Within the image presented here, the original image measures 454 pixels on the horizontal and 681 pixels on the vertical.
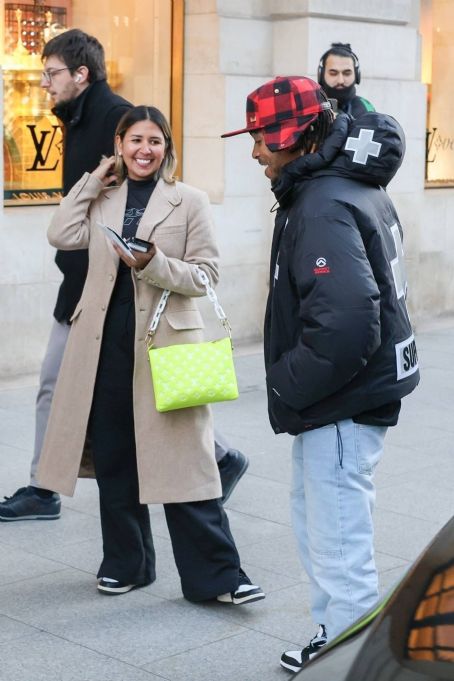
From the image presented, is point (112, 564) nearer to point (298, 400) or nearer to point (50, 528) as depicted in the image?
point (50, 528)

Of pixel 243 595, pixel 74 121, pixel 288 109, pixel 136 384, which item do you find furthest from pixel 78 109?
pixel 243 595

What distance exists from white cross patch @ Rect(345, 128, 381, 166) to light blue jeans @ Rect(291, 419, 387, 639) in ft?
2.63

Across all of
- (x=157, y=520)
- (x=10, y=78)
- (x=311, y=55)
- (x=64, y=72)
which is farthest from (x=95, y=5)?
(x=157, y=520)

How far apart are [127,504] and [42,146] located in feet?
18.0

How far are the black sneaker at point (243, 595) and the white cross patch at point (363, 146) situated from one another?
1824 mm

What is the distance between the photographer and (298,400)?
13.3ft

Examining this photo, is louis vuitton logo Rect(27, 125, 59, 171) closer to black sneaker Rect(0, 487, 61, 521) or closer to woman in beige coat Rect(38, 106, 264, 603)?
black sneaker Rect(0, 487, 61, 521)

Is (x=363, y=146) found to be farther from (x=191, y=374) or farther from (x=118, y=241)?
(x=191, y=374)

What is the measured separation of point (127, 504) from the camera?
5.14 metres

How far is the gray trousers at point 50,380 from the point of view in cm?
608

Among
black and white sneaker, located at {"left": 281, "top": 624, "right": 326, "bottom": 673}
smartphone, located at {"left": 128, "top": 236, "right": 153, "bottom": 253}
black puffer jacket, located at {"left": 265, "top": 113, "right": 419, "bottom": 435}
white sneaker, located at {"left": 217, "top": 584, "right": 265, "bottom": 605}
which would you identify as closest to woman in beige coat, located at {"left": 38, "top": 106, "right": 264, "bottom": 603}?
white sneaker, located at {"left": 217, "top": 584, "right": 265, "bottom": 605}

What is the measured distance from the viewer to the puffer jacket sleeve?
391 centimetres

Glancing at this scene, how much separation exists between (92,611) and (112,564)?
234mm

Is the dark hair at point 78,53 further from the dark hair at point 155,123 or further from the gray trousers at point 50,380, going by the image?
the gray trousers at point 50,380
